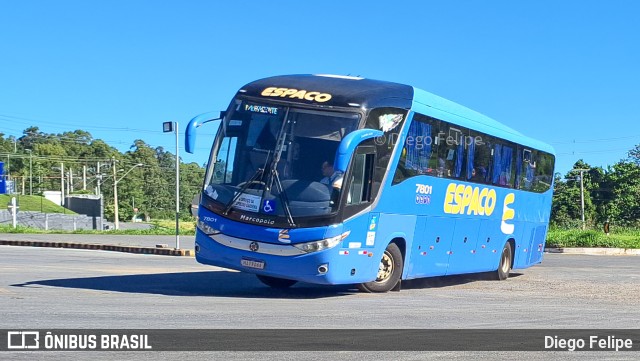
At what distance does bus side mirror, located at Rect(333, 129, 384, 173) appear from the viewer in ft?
44.9

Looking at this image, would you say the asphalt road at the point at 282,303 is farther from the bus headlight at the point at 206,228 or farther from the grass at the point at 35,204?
the grass at the point at 35,204

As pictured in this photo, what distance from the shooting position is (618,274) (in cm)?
2450

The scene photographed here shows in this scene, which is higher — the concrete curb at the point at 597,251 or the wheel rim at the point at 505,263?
the wheel rim at the point at 505,263

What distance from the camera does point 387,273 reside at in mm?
16625

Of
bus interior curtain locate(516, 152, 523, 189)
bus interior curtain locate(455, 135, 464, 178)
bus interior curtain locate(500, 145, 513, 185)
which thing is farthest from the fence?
bus interior curtain locate(455, 135, 464, 178)

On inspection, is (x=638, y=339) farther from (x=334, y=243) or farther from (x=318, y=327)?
(x=334, y=243)

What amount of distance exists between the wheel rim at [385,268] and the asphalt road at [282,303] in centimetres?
34

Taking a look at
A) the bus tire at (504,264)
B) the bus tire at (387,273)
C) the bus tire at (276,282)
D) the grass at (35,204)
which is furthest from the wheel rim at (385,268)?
the grass at (35,204)

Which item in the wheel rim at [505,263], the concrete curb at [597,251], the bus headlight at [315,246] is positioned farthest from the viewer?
the concrete curb at [597,251]

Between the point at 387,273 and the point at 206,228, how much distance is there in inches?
144

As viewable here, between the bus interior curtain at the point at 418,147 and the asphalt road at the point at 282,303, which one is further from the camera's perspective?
the bus interior curtain at the point at 418,147

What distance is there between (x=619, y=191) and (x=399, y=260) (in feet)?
226

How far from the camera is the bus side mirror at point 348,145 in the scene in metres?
13.7

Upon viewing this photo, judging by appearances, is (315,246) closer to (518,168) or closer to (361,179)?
(361,179)
